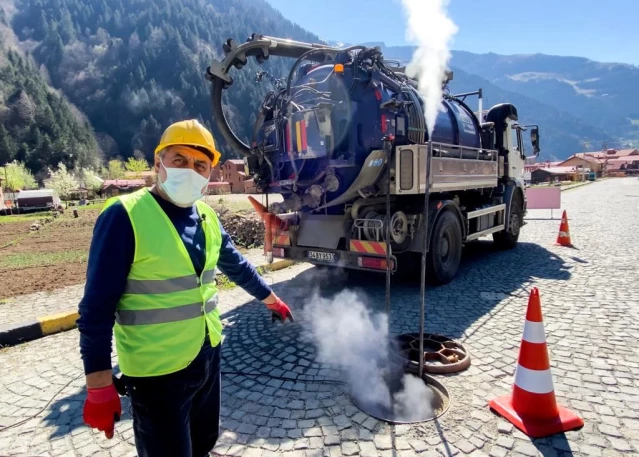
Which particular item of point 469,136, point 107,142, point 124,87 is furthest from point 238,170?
point 469,136

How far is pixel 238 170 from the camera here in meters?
82.9

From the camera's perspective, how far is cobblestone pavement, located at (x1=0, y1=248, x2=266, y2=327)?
17.2 ft

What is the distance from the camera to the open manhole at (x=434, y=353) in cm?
361

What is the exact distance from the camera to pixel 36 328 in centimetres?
472

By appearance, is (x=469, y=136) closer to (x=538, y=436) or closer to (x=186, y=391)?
(x=538, y=436)

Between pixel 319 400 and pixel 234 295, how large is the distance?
3.20m

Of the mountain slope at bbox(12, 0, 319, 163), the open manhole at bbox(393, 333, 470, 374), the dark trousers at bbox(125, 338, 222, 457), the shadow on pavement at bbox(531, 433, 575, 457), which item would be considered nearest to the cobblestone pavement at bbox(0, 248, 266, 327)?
the dark trousers at bbox(125, 338, 222, 457)

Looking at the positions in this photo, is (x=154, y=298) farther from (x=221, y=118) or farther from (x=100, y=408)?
(x=221, y=118)

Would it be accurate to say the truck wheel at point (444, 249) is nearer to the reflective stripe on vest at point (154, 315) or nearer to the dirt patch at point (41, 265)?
the reflective stripe on vest at point (154, 315)

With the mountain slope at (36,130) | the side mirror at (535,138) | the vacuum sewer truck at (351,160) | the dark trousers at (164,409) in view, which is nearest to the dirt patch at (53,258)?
the vacuum sewer truck at (351,160)

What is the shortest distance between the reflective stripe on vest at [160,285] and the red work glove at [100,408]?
42cm

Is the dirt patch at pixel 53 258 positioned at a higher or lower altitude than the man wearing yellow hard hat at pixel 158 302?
lower

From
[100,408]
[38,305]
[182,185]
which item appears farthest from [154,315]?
[38,305]

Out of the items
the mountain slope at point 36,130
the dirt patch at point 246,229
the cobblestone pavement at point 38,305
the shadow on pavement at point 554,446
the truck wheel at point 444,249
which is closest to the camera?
the shadow on pavement at point 554,446
